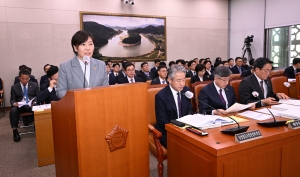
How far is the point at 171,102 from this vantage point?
2.32m

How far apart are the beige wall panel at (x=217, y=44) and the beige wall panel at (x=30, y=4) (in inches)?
228

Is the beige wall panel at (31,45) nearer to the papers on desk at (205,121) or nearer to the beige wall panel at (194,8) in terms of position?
the beige wall panel at (194,8)

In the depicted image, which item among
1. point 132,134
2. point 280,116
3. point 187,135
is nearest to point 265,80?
point 280,116

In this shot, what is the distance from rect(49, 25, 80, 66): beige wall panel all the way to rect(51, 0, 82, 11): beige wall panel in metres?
0.51

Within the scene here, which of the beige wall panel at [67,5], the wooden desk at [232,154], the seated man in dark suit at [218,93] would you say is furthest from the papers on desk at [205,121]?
the beige wall panel at [67,5]

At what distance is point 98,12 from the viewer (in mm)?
7246

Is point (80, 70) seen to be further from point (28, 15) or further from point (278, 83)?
point (28, 15)

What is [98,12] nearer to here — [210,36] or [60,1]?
Answer: [60,1]

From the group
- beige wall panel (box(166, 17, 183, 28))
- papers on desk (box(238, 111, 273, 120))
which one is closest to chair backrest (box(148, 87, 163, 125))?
papers on desk (box(238, 111, 273, 120))

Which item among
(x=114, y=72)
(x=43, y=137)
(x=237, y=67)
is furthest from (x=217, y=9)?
(x=43, y=137)

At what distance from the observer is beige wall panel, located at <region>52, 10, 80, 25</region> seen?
6.81 meters

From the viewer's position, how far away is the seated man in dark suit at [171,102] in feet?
7.51

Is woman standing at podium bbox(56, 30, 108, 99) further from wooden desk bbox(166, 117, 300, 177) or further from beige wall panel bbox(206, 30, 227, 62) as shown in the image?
beige wall panel bbox(206, 30, 227, 62)

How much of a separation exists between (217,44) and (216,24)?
0.78m
